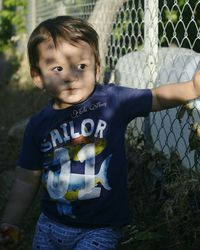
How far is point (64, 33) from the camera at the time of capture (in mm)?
2504

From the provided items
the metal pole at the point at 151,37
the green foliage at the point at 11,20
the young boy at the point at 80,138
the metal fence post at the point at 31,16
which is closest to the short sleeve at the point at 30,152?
the young boy at the point at 80,138

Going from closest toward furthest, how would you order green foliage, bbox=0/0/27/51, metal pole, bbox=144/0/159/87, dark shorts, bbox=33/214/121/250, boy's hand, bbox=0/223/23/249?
1. dark shorts, bbox=33/214/121/250
2. boy's hand, bbox=0/223/23/249
3. metal pole, bbox=144/0/159/87
4. green foliage, bbox=0/0/27/51

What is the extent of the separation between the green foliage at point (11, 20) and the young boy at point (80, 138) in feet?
24.7

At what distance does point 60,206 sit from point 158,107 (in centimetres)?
56

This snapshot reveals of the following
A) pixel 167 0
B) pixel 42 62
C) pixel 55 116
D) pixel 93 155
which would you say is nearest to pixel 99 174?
pixel 93 155

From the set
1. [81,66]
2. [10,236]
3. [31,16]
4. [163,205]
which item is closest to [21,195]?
[10,236]

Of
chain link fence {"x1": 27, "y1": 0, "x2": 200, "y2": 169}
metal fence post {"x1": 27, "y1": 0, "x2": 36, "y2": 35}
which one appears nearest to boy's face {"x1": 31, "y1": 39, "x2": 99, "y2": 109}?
chain link fence {"x1": 27, "y1": 0, "x2": 200, "y2": 169}

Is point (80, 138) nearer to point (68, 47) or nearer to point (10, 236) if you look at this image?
point (68, 47)

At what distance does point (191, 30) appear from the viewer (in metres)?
3.47

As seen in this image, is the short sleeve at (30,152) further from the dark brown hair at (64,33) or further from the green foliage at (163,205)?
the green foliage at (163,205)

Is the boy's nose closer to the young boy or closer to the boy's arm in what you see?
the young boy

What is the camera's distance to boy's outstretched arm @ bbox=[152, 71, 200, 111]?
2281 mm

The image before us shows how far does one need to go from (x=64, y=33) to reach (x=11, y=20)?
848cm

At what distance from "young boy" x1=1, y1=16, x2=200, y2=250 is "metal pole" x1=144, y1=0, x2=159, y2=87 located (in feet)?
3.81
